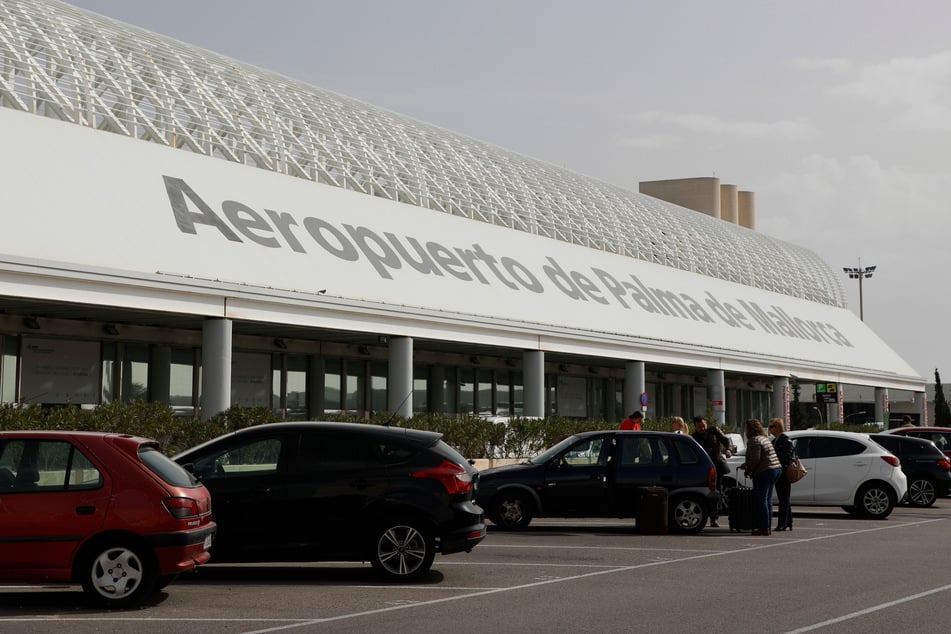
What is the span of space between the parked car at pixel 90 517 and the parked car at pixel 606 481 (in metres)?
8.39

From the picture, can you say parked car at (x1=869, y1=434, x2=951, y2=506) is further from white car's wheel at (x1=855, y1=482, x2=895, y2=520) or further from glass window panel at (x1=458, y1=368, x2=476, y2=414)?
glass window panel at (x1=458, y1=368, x2=476, y2=414)

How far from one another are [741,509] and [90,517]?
36.0ft

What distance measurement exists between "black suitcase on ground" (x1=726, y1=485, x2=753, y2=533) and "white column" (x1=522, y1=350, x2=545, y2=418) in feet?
52.3

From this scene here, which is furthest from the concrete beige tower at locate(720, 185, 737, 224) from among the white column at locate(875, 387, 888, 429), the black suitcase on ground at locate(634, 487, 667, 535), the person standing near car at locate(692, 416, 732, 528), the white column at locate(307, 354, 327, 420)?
the black suitcase on ground at locate(634, 487, 667, 535)

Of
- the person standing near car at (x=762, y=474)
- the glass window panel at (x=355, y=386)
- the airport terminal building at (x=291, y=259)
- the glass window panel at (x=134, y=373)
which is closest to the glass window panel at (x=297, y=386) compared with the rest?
the airport terminal building at (x=291, y=259)

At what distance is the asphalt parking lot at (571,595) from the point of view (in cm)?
978

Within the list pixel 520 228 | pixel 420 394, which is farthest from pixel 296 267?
pixel 520 228

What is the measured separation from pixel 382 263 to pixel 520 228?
10.1 meters

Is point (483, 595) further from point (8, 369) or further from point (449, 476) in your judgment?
point (8, 369)

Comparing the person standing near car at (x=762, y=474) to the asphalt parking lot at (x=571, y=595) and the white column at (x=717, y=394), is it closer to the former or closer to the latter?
the asphalt parking lot at (x=571, y=595)

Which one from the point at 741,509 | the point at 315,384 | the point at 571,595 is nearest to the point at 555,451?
the point at 741,509

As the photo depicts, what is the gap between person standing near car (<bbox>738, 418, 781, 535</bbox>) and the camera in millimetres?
18062

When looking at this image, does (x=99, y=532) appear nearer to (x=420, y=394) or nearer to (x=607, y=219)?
(x=420, y=394)

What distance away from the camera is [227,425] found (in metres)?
23.3
